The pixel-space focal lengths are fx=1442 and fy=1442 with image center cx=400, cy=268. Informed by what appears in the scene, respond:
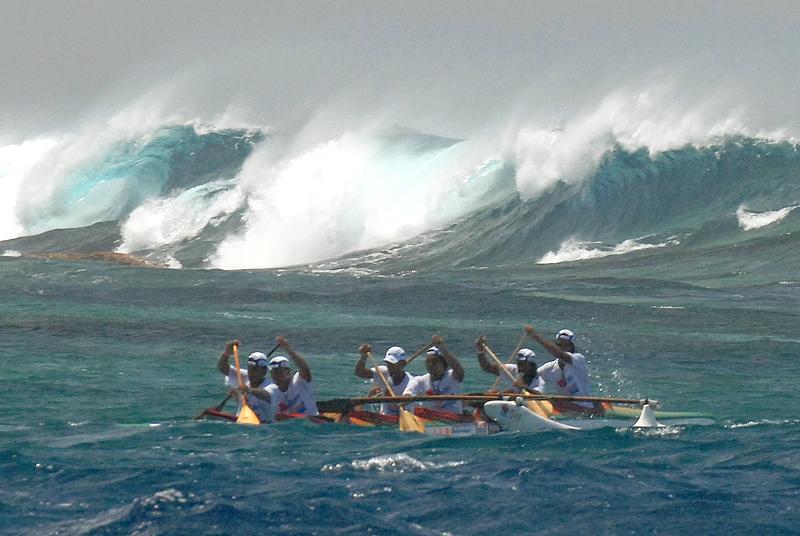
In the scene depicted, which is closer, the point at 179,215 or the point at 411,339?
the point at 411,339

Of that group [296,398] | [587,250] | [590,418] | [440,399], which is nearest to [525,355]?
[590,418]

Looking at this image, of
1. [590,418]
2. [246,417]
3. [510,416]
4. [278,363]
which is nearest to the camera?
[510,416]

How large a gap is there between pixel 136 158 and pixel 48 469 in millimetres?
47408

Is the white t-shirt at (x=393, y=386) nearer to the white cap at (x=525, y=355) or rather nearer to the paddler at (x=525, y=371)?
the paddler at (x=525, y=371)

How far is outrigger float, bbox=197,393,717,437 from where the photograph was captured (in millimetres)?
17062

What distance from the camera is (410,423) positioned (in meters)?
17.5

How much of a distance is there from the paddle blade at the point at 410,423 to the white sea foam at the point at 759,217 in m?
26.4

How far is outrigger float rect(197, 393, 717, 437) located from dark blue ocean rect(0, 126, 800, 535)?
1.31 ft

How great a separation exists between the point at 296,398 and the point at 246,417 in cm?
85

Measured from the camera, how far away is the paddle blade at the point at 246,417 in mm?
17422

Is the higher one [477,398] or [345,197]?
[345,197]

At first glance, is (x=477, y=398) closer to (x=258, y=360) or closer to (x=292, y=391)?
(x=292, y=391)

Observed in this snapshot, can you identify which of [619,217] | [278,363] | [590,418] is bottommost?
[590,418]

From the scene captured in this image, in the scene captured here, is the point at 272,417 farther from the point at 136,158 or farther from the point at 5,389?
the point at 136,158
